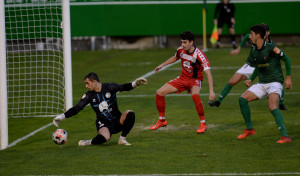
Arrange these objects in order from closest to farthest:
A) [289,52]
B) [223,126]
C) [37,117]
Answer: [223,126], [37,117], [289,52]

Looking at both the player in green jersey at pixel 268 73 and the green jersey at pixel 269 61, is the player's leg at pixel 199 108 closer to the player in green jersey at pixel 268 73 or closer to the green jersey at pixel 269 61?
the player in green jersey at pixel 268 73

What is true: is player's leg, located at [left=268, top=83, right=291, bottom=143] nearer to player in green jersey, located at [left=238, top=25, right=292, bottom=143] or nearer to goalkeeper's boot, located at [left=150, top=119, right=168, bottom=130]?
player in green jersey, located at [left=238, top=25, right=292, bottom=143]

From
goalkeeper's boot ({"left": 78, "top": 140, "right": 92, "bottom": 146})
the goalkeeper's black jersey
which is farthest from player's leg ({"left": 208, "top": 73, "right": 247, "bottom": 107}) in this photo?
goalkeeper's boot ({"left": 78, "top": 140, "right": 92, "bottom": 146})

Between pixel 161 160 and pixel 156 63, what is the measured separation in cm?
1386

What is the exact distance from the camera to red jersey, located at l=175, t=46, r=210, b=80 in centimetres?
1112

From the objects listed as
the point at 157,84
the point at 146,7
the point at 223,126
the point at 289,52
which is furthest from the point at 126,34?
the point at 223,126

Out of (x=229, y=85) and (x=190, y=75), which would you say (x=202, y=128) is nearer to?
(x=190, y=75)

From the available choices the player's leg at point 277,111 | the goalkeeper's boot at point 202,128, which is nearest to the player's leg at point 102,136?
the goalkeeper's boot at point 202,128

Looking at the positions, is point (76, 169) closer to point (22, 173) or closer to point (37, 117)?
point (22, 173)

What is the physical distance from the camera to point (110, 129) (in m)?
10.1

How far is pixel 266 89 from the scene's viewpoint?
10055 millimetres

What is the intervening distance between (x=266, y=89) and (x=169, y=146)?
194cm

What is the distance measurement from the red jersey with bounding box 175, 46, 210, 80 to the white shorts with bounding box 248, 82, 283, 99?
4.10ft

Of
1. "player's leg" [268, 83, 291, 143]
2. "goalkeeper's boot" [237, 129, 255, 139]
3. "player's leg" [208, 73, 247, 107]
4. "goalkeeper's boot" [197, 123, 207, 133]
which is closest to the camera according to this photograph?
"player's leg" [268, 83, 291, 143]
